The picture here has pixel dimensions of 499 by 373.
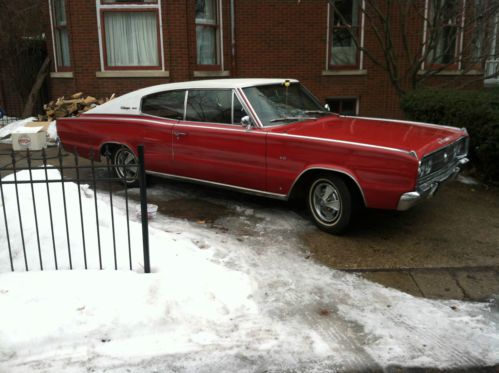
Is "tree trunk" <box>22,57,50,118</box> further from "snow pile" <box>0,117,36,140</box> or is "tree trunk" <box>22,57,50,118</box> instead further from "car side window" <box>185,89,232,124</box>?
"car side window" <box>185,89,232,124</box>

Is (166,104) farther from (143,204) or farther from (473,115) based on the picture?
(473,115)

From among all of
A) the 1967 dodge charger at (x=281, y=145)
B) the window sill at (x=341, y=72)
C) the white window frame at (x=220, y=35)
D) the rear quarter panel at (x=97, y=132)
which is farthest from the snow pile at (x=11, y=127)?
the window sill at (x=341, y=72)

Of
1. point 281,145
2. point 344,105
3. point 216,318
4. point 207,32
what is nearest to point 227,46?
point 207,32

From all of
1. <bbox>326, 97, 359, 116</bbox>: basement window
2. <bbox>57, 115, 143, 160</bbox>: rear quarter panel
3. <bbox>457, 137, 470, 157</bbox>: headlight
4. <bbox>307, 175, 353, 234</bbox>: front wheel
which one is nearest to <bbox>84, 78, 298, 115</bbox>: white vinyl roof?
<bbox>57, 115, 143, 160</bbox>: rear quarter panel

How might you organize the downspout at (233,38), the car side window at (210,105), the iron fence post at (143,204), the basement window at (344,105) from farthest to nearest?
1. the basement window at (344,105)
2. the downspout at (233,38)
3. the car side window at (210,105)
4. the iron fence post at (143,204)

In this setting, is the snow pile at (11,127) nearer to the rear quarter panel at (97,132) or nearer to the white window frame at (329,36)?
the rear quarter panel at (97,132)

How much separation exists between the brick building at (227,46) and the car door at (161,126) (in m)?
5.30

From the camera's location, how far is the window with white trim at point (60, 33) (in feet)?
40.2

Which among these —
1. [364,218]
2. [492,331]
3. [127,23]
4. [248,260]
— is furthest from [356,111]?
[492,331]

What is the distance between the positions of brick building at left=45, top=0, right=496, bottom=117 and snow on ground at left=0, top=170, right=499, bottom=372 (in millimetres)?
7763

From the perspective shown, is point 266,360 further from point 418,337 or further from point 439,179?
point 439,179

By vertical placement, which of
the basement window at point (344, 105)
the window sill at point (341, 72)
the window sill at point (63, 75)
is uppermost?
the window sill at point (63, 75)

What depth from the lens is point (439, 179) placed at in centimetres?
523

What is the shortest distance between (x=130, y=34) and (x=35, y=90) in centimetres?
332
